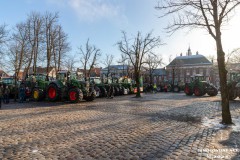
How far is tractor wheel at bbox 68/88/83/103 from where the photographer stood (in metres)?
19.0

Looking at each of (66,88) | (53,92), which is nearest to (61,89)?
(66,88)

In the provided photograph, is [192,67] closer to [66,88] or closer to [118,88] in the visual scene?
[118,88]

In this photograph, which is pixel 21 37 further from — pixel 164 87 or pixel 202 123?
pixel 202 123

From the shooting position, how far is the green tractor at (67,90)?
759 inches

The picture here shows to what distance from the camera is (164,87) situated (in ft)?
151

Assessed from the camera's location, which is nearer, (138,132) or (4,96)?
(138,132)

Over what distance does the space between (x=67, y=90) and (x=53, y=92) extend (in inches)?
48.0

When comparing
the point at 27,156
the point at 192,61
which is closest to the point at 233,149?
the point at 27,156

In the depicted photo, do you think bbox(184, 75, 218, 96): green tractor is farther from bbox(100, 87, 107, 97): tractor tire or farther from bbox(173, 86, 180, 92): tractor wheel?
bbox(173, 86, 180, 92): tractor wheel

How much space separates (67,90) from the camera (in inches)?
781

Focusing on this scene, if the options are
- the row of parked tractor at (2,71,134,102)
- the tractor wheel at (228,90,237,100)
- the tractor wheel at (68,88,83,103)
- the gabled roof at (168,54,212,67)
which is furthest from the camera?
the gabled roof at (168,54,212,67)

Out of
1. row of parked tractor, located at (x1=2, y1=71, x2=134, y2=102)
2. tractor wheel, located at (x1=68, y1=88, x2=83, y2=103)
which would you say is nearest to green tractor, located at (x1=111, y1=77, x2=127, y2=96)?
row of parked tractor, located at (x1=2, y1=71, x2=134, y2=102)

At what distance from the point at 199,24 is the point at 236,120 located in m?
4.40

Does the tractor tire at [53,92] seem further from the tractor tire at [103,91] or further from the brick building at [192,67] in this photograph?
the brick building at [192,67]
